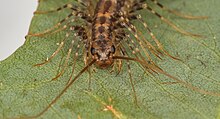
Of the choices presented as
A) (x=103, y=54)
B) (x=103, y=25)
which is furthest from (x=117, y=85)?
→ (x=103, y=25)

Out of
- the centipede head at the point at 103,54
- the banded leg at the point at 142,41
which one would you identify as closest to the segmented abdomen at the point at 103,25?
the centipede head at the point at 103,54

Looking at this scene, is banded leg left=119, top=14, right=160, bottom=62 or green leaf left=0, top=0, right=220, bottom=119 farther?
banded leg left=119, top=14, right=160, bottom=62

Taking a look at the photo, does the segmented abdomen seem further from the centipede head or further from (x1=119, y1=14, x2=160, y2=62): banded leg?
(x1=119, y1=14, x2=160, y2=62): banded leg

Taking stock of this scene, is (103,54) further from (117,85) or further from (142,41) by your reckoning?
(142,41)

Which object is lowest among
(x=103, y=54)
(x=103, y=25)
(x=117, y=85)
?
(x=117, y=85)

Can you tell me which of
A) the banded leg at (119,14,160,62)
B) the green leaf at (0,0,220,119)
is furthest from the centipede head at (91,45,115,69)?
the banded leg at (119,14,160,62)

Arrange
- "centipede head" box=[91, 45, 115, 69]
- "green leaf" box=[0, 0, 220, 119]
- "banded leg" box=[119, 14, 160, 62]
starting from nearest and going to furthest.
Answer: "green leaf" box=[0, 0, 220, 119], "centipede head" box=[91, 45, 115, 69], "banded leg" box=[119, 14, 160, 62]

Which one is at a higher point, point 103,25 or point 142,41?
point 103,25
